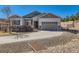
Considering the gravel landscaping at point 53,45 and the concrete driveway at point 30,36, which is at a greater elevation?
the concrete driveway at point 30,36

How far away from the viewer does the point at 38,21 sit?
6.48 m

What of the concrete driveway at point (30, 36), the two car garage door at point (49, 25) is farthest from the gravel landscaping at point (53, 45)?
the two car garage door at point (49, 25)

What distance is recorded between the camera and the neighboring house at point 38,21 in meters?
6.40

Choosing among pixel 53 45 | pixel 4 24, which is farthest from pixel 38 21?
pixel 4 24

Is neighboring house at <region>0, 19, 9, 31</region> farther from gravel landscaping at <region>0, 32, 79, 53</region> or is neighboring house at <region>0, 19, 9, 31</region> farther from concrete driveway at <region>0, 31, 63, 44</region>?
gravel landscaping at <region>0, 32, 79, 53</region>

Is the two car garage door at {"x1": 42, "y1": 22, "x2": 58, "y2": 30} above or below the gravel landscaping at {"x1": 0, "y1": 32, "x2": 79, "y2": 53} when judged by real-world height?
above

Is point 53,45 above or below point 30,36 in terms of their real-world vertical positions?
below

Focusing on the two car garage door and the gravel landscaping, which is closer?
the gravel landscaping

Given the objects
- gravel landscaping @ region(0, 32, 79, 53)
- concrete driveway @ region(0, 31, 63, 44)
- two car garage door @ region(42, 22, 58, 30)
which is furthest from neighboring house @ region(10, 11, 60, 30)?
gravel landscaping @ region(0, 32, 79, 53)

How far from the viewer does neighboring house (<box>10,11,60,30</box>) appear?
6.40 metres

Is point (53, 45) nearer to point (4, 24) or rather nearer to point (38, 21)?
point (38, 21)

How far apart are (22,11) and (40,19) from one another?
38 cm

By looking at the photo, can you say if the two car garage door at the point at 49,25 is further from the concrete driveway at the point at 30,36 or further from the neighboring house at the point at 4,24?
the neighboring house at the point at 4,24

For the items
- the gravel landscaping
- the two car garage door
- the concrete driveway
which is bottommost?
the gravel landscaping
